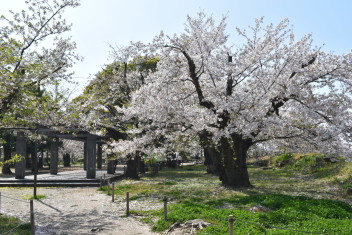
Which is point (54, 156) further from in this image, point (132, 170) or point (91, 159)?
point (132, 170)

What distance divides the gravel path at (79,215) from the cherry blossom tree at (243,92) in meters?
5.73

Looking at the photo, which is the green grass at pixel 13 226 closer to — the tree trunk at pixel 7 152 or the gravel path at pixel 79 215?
the gravel path at pixel 79 215

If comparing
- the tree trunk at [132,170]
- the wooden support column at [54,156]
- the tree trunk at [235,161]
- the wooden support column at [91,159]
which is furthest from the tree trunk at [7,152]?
the tree trunk at [235,161]

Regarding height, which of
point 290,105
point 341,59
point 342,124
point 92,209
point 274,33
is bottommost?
point 92,209

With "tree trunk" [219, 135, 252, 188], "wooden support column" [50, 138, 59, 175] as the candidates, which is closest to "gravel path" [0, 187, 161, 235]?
"tree trunk" [219, 135, 252, 188]

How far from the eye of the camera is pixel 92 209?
13.9 metres

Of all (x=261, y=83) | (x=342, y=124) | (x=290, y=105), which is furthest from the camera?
(x=290, y=105)

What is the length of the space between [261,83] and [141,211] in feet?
28.9

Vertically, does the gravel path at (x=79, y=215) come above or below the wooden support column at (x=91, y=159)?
below

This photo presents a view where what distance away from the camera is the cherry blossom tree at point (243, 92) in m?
15.6

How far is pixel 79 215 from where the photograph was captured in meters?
12.7

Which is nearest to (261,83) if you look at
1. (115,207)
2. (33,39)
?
(115,207)

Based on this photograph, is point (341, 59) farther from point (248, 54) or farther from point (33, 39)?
point (33, 39)

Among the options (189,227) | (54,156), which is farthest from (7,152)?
(189,227)
